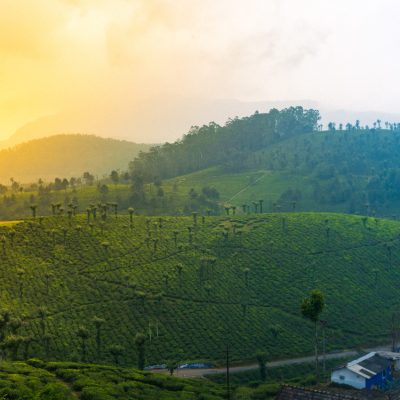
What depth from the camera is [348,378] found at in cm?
7938

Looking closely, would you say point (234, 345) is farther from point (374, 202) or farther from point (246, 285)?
point (374, 202)

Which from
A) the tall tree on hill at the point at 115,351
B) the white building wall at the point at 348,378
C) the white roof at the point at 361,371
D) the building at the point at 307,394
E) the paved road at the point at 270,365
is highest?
the building at the point at 307,394

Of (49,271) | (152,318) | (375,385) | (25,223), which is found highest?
(25,223)

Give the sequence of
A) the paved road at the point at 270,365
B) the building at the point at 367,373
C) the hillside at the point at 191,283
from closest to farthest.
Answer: the building at the point at 367,373, the paved road at the point at 270,365, the hillside at the point at 191,283

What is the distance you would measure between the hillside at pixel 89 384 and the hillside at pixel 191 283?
16946 mm

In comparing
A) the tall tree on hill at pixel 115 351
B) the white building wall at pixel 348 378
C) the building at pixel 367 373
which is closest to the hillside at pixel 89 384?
the tall tree on hill at pixel 115 351

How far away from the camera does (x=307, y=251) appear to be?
133750mm

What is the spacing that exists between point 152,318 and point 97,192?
10254cm

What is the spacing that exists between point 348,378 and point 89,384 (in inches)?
1596

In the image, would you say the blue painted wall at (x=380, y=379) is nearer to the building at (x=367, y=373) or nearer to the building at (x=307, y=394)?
the building at (x=367, y=373)

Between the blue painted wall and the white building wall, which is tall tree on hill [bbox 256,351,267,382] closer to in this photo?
the white building wall

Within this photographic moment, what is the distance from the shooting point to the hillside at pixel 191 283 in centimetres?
9544

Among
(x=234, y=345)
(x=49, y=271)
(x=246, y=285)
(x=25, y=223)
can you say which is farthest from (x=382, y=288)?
(x=25, y=223)

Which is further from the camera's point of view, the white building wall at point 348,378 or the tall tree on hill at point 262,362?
the tall tree on hill at point 262,362
